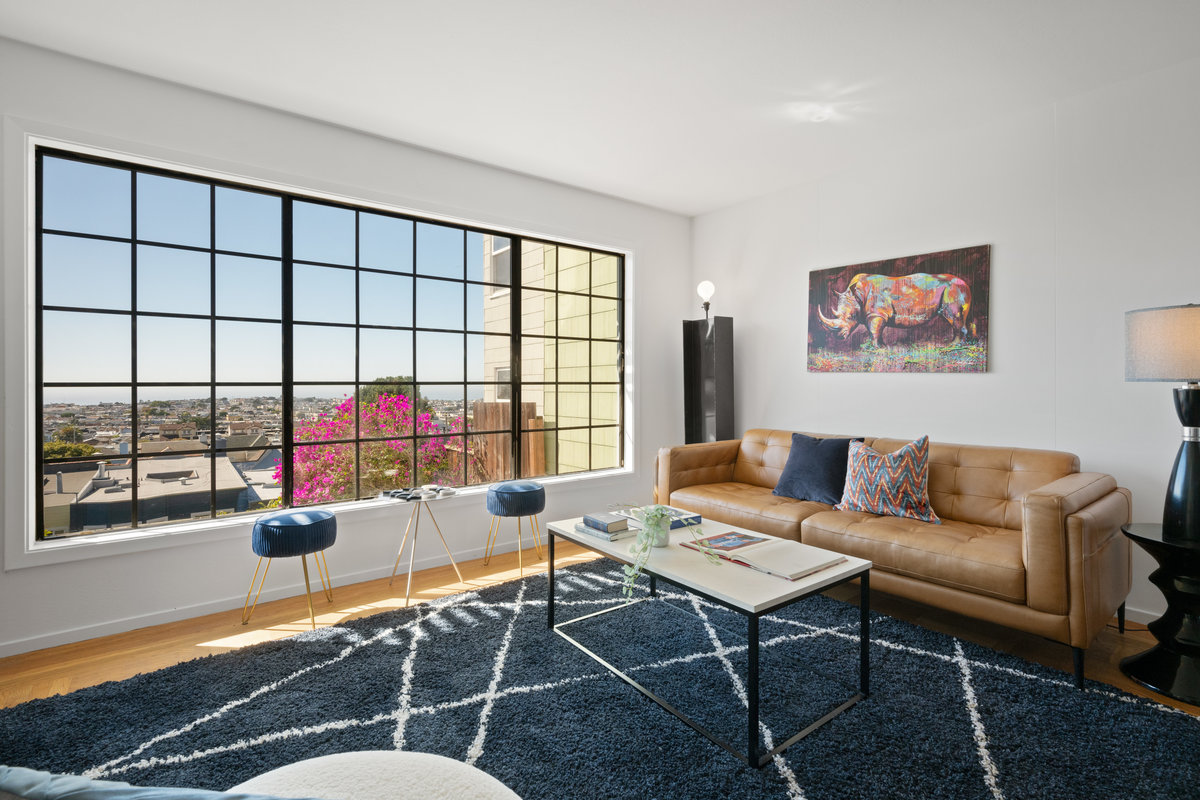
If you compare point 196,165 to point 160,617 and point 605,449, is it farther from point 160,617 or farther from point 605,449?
point 605,449

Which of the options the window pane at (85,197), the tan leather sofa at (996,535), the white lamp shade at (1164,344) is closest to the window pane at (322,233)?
the window pane at (85,197)

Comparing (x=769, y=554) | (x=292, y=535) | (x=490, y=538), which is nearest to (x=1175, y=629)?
(x=769, y=554)

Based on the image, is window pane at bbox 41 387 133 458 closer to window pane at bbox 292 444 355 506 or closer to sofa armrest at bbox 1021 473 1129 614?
window pane at bbox 292 444 355 506

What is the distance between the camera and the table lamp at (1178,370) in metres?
A: 2.14

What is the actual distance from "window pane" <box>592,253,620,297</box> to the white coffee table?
2706 millimetres

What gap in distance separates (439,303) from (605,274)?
1.49 metres

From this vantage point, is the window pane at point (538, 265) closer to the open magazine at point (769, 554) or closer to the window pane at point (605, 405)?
the window pane at point (605, 405)

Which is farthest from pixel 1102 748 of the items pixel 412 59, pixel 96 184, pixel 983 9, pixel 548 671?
pixel 96 184

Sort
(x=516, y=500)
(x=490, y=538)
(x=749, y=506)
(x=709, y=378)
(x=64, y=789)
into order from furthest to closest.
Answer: (x=709, y=378) → (x=490, y=538) → (x=516, y=500) → (x=749, y=506) → (x=64, y=789)

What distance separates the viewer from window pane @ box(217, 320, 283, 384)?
3.06 m

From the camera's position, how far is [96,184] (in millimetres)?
2758

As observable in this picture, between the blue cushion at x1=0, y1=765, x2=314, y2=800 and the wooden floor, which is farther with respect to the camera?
the wooden floor

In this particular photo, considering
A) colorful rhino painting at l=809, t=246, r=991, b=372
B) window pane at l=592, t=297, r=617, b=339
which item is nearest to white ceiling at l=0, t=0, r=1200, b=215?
colorful rhino painting at l=809, t=246, r=991, b=372

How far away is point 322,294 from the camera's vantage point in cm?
341
